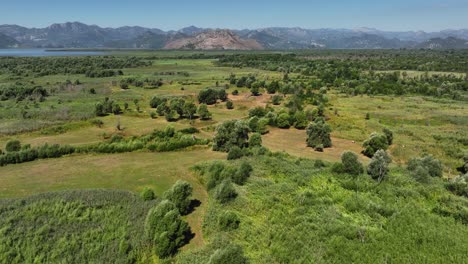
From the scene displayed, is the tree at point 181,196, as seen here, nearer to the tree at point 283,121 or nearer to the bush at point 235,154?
the bush at point 235,154

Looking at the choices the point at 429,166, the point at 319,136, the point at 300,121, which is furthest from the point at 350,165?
the point at 300,121

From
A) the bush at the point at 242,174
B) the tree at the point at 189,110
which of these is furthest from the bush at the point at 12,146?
the bush at the point at 242,174

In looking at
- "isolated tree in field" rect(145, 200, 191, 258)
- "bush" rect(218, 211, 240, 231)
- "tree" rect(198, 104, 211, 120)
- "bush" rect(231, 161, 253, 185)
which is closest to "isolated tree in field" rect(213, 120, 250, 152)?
"bush" rect(231, 161, 253, 185)

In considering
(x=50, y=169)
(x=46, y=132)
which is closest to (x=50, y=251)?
(x=50, y=169)

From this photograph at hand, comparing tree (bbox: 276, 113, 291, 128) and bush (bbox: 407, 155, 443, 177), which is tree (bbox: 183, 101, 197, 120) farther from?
bush (bbox: 407, 155, 443, 177)

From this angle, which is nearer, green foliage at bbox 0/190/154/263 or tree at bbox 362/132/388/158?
green foliage at bbox 0/190/154/263

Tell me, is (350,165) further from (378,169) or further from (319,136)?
(319,136)

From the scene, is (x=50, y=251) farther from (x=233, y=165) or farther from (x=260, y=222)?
(x=233, y=165)
